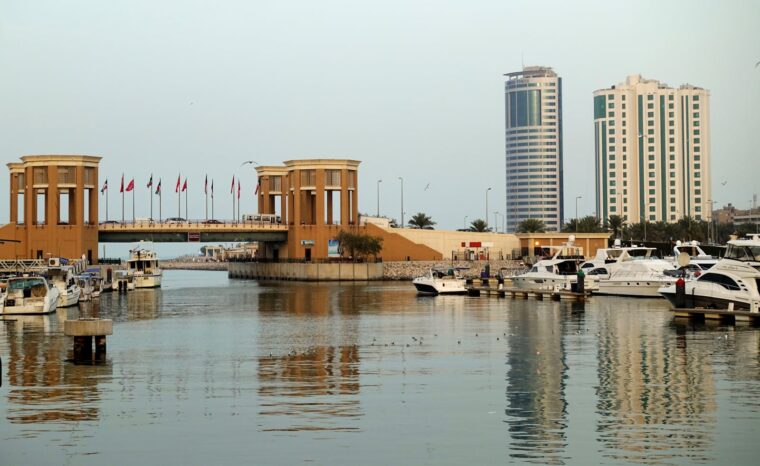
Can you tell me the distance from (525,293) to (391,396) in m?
54.6

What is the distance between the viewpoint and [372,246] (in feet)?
472

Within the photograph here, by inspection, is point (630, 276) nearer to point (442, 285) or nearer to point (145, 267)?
point (442, 285)

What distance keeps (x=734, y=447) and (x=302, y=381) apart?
13784 mm

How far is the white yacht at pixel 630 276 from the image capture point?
248ft

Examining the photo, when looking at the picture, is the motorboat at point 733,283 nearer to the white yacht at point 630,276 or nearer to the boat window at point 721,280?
the boat window at point 721,280

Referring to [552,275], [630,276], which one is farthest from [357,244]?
[630,276]

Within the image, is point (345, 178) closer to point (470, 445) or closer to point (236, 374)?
point (236, 374)

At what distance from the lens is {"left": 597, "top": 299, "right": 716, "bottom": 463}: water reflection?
21433 mm

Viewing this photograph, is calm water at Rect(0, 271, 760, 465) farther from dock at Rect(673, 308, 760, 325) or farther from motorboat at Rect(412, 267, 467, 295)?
motorboat at Rect(412, 267, 467, 295)

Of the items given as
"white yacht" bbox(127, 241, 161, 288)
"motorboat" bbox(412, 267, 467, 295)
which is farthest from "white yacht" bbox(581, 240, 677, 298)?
"white yacht" bbox(127, 241, 161, 288)

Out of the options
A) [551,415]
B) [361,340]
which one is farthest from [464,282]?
[551,415]

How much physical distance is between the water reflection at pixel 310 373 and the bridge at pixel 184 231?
77.9 meters

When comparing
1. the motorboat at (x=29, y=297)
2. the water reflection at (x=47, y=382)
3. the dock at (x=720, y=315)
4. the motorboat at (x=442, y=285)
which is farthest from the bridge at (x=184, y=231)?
the dock at (x=720, y=315)

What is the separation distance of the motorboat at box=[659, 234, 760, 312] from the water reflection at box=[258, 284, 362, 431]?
16.9 meters
